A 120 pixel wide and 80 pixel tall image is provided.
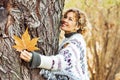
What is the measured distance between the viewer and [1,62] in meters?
1.62

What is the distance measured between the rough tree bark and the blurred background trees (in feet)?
8.30

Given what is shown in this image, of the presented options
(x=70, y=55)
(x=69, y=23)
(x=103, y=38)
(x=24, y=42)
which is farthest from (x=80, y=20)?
(x=103, y=38)

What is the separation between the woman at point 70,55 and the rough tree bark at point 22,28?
0.05 meters

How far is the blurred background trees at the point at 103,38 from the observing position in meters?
4.47

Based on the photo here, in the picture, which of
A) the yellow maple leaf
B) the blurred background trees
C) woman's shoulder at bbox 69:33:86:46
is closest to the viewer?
the yellow maple leaf

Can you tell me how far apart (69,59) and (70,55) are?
17 millimetres

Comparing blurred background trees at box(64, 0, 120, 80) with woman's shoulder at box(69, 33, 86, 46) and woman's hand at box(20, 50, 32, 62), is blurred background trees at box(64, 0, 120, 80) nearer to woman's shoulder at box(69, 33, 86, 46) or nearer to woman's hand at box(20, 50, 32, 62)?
woman's shoulder at box(69, 33, 86, 46)

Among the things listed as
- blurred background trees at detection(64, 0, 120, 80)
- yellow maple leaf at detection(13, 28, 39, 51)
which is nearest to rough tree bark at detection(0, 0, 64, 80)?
yellow maple leaf at detection(13, 28, 39, 51)

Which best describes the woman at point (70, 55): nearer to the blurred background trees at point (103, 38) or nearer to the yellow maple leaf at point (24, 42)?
the yellow maple leaf at point (24, 42)

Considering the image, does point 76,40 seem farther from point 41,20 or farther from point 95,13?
point 95,13

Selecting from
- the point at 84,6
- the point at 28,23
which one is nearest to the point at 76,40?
the point at 28,23

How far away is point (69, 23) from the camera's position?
5.92ft

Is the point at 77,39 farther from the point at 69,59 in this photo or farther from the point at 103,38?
the point at 103,38

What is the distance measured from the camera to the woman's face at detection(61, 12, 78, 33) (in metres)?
1.80
